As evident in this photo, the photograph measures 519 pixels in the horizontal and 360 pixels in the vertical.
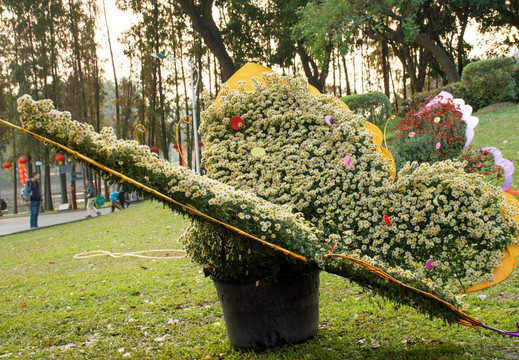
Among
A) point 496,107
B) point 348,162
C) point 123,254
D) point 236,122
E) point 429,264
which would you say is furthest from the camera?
point 496,107

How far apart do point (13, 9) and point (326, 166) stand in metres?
29.7

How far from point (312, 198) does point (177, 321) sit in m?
1.95

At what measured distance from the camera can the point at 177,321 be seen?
4457 mm

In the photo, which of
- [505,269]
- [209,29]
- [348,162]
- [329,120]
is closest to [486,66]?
[209,29]

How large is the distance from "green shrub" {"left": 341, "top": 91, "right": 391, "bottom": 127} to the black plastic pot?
50.7ft

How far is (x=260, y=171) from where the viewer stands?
3.68 meters

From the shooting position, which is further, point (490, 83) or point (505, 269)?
point (490, 83)

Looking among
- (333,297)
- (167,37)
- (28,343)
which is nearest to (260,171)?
(333,297)

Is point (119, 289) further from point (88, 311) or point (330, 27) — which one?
point (330, 27)

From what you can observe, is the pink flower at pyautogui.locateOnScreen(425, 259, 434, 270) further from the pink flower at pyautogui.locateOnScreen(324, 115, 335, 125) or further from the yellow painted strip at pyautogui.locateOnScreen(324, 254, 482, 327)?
the pink flower at pyautogui.locateOnScreen(324, 115, 335, 125)

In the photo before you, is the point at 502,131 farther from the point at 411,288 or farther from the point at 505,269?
the point at 411,288

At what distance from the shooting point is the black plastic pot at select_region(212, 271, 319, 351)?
3246 mm

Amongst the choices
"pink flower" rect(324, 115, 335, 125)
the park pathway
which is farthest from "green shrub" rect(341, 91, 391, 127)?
"pink flower" rect(324, 115, 335, 125)

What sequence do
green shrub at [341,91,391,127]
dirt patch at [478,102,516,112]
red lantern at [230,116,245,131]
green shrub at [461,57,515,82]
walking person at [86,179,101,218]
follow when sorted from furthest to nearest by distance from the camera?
walking person at [86,179,101,218], green shrub at [461,57,515,82], green shrub at [341,91,391,127], dirt patch at [478,102,516,112], red lantern at [230,116,245,131]
